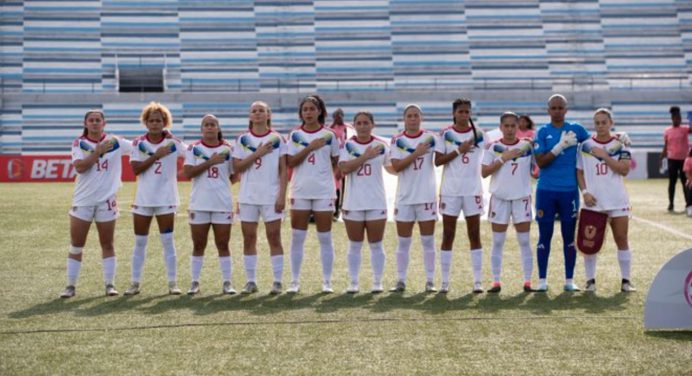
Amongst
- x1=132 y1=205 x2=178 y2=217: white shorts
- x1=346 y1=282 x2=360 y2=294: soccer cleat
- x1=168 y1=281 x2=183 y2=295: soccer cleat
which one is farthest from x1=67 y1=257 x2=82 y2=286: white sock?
x1=346 y1=282 x2=360 y2=294: soccer cleat

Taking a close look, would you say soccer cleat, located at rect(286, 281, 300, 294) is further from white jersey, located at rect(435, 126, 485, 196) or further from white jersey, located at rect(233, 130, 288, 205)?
white jersey, located at rect(435, 126, 485, 196)

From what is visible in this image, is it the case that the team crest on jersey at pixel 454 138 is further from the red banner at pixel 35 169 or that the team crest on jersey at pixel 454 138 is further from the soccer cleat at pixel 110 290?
the red banner at pixel 35 169

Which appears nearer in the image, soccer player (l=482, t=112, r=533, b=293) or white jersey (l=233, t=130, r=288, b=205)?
white jersey (l=233, t=130, r=288, b=205)

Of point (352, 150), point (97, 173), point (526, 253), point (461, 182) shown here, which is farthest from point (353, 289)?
point (97, 173)

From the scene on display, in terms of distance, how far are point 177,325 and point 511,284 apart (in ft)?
9.94

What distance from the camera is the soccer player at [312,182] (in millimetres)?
7508

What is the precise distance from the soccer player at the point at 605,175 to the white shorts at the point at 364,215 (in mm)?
1574

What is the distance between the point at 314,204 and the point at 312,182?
0.17 m

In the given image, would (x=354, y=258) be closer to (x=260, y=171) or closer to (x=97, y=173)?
(x=260, y=171)

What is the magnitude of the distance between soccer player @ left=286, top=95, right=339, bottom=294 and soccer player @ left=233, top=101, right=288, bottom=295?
107mm

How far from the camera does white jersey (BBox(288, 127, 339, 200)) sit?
7504mm

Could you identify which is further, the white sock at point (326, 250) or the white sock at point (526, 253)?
the white sock at point (526, 253)

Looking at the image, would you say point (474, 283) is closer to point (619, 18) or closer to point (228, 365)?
point (228, 365)

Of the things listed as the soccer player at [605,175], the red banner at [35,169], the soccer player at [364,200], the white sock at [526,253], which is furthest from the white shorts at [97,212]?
the red banner at [35,169]
